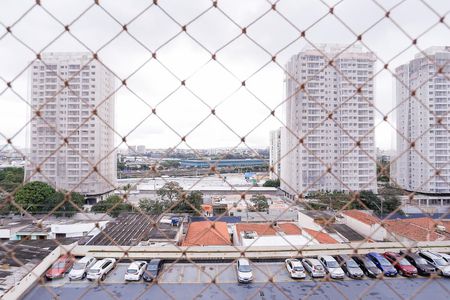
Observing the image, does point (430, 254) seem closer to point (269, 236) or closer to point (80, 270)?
point (269, 236)

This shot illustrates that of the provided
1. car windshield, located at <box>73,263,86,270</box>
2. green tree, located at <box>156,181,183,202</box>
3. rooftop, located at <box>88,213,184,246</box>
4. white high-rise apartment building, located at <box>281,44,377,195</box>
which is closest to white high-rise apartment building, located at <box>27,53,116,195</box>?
green tree, located at <box>156,181,183,202</box>

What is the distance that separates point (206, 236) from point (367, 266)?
2.37 m

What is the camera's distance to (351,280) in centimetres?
286

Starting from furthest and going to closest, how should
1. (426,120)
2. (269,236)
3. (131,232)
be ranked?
(426,120), (131,232), (269,236)

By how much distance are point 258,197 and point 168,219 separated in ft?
9.62

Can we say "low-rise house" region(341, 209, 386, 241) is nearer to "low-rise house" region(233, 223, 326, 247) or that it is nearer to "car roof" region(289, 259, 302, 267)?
"low-rise house" region(233, 223, 326, 247)

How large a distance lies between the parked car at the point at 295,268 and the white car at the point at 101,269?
5.04ft

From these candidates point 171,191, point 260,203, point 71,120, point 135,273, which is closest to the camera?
point 135,273

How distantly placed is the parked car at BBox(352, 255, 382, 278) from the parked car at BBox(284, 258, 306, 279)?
2.08 feet

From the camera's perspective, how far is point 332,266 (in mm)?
3016

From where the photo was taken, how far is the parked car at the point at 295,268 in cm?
280

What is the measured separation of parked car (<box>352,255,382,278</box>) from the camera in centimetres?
292

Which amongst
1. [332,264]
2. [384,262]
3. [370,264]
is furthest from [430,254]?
[332,264]

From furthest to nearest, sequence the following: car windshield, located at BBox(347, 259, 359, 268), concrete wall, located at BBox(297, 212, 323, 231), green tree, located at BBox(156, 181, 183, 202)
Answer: green tree, located at BBox(156, 181, 183, 202)
concrete wall, located at BBox(297, 212, 323, 231)
car windshield, located at BBox(347, 259, 359, 268)
